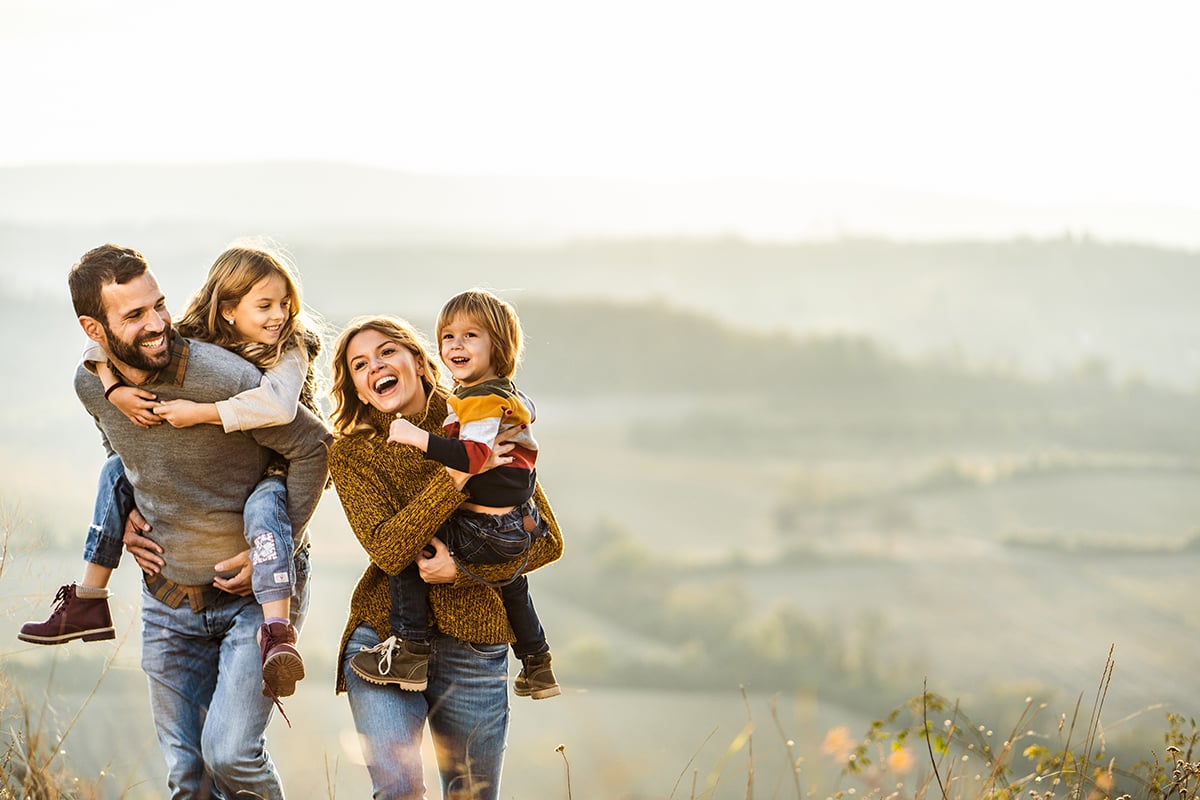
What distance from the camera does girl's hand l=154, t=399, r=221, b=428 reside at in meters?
2.68

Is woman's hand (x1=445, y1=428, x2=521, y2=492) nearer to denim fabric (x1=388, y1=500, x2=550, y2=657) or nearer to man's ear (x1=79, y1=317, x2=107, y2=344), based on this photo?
denim fabric (x1=388, y1=500, x2=550, y2=657)

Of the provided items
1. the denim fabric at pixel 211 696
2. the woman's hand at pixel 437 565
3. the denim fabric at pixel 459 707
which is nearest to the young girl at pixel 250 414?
the denim fabric at pixel 211 696

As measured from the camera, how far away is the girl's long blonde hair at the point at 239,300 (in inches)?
110

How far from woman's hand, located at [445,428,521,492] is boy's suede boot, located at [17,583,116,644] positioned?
1.04m

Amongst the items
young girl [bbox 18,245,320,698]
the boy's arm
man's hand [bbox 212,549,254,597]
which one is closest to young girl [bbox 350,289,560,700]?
the boy's arm

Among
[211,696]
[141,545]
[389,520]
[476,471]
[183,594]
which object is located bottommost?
[211,696]

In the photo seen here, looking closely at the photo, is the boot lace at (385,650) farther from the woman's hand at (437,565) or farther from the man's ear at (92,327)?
the man's ear at (92,327)

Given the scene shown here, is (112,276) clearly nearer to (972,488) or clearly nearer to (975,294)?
(972,488)

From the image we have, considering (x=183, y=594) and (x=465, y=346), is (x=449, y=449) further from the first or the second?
(x=183, y=594)

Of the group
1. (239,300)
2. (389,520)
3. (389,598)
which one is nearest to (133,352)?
(239,300)

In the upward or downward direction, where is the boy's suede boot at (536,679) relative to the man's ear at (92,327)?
downward

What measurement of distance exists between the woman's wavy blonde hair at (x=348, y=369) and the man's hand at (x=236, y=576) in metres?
0.38

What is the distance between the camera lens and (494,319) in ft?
8.90

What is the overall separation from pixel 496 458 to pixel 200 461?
76cm
